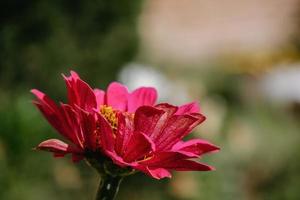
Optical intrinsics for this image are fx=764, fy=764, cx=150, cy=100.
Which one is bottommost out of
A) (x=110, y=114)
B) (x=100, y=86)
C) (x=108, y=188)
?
(x=108, y=188)

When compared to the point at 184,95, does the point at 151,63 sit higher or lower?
higher

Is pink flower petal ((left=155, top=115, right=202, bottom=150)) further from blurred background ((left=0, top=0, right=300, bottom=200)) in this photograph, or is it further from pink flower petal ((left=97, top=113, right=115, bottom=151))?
blurred background ((left=0, top=0, right=300, bottom=200))

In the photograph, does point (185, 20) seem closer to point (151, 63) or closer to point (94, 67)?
point (151, 63)

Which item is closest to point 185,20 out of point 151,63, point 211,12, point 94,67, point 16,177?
point 211,12

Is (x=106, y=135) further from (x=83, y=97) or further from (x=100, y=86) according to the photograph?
(x=100, y=86)

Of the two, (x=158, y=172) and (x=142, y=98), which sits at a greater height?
(x=142, y=98)

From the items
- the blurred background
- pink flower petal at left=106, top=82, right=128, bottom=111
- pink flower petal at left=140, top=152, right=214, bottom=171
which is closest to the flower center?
pink flower petal at left=106, top=82, right=128, bottom=111

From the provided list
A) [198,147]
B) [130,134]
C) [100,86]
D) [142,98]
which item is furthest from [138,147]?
[100,86]

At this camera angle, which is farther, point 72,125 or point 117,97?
point 117,97
